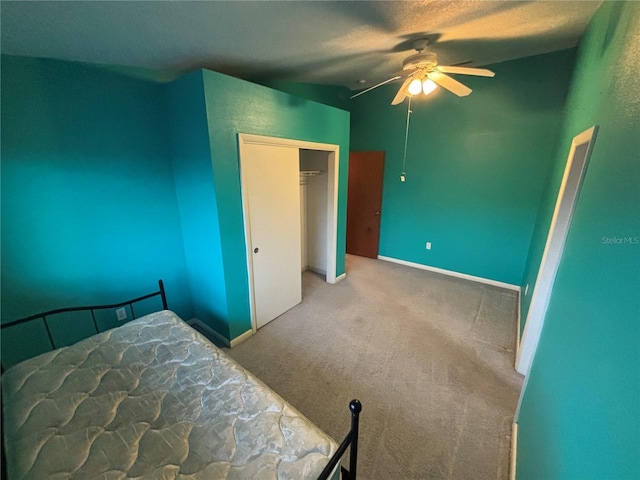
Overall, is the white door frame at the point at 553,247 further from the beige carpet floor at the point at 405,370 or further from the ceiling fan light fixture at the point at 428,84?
the ceiling fan light fixture at the point at 428,84

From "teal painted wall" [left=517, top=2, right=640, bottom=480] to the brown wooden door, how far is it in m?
3.01

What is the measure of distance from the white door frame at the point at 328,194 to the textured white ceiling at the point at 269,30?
67 cm

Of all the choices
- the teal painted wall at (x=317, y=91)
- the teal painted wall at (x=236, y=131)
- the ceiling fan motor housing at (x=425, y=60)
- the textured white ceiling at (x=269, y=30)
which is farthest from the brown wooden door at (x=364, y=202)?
the ceiling fan motor housing at (x=425, y=60)

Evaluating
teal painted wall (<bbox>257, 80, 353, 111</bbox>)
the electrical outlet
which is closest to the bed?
the electrical outlet

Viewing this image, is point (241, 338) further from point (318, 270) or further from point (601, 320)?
point (601, 320)

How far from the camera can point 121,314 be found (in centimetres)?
230

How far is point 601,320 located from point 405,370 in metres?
1.67

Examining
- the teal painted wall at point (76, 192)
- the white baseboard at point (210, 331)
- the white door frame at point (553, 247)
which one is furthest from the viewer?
the white baseboard at point (210, 331)

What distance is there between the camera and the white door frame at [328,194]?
2229 mm

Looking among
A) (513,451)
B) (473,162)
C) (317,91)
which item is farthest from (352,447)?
(317,91)

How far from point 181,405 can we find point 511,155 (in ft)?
14.1

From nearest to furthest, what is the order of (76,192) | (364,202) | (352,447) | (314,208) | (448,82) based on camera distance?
1. (352,447)
2. (76,192)
3. (448,82)
4. (314,208)
5. (364,202)

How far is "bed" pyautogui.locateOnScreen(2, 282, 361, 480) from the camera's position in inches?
38.1

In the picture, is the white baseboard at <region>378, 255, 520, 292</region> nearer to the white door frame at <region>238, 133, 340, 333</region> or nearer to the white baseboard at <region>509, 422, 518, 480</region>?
the white door frame at <region>238, 133, 340, 333</region>
